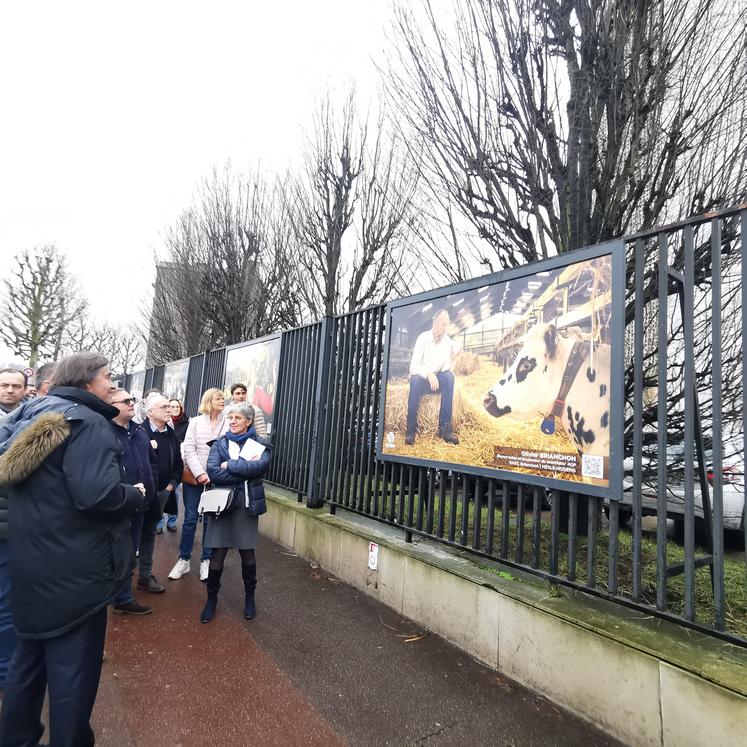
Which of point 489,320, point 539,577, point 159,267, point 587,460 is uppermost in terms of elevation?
point 159,267

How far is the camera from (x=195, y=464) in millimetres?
4699

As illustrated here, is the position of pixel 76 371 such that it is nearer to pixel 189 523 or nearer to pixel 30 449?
pixel 30 449

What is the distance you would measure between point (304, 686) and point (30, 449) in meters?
2.10

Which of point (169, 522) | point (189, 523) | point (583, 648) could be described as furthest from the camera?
point (169, 522)

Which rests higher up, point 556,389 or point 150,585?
point 556,389

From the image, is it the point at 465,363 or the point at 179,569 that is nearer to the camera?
the point at 465,363

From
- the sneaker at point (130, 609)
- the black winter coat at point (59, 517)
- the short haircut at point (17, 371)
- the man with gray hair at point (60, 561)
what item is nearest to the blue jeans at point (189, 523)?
the sneaker at point (130, 609)

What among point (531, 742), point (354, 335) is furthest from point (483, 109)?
point (531, 742)

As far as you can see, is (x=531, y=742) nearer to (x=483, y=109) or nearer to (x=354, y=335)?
(x=354, y=335)

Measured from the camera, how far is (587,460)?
107 inches

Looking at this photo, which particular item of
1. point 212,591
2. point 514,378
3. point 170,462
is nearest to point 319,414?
point 170,462

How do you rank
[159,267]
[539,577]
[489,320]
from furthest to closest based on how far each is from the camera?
[159,267] < [489,320] < [539,577]

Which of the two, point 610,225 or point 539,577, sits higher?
point 610,225

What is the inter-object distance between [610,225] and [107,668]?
17.1 ft
